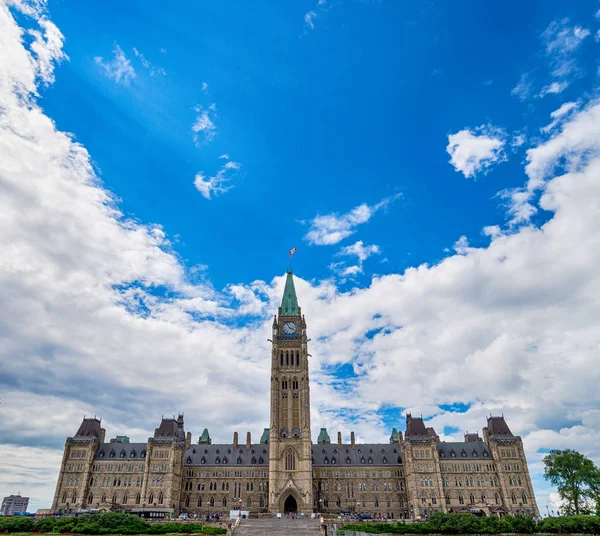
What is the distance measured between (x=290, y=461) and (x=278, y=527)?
1223 inches

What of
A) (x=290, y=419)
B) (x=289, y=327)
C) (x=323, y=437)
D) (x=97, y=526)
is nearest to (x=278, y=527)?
(x=97, y=526)

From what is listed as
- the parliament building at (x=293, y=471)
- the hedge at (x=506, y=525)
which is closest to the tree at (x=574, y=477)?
the parliament building at (x=293, y=471)

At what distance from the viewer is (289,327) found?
393ft

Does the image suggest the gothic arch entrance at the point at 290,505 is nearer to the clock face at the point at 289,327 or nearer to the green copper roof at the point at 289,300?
the clock face at the point at 289,327

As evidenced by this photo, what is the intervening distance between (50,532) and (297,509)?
5353cm

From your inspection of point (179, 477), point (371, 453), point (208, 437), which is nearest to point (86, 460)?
point (179, 477)

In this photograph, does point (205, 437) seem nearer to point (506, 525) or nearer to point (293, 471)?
point (293, 471)

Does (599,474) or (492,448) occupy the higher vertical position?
(492,448)

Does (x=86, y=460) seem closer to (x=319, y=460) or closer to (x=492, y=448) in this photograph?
(x=319, y=460)

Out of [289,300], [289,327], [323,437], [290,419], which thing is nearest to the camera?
[290,419]

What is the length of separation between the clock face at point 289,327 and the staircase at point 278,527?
46.9 metres

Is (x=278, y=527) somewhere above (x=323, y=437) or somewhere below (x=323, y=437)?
below

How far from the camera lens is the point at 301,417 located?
107 metres

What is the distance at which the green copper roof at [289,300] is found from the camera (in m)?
124
